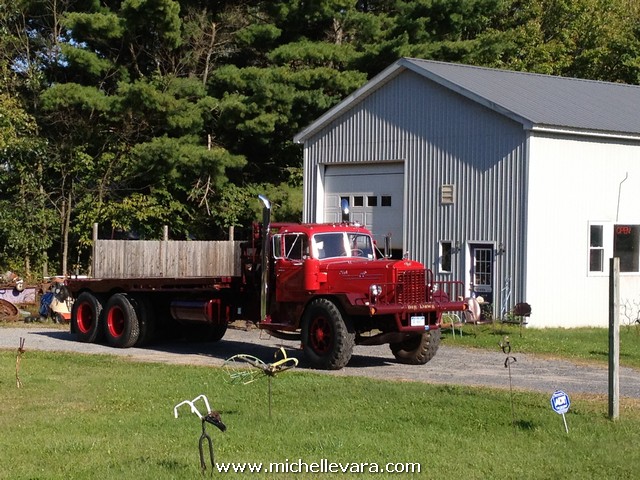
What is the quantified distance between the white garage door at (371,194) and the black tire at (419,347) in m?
10.1

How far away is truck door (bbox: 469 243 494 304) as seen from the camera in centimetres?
2669

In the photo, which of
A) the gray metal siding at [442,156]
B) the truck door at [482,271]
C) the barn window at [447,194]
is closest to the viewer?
the gray metal siding at [442,156]

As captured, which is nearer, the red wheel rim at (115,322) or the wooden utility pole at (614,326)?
the wooden utility pole at (614,326)

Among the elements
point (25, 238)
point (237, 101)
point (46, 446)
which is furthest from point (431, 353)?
point (25, 238)

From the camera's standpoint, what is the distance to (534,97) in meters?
28.8

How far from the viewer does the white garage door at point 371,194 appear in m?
29.1

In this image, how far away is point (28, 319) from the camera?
28.0m

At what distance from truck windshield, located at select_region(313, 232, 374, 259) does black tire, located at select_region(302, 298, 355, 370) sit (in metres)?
1.07

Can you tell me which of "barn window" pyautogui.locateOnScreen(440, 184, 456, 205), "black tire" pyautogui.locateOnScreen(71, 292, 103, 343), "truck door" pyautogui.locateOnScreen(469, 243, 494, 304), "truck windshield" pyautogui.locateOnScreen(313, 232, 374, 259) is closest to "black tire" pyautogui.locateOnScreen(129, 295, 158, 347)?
"black tire" pyautogui.locateOnScreen(71, 292, 103, 343)

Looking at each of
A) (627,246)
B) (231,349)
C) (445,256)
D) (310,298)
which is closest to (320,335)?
(310,298)

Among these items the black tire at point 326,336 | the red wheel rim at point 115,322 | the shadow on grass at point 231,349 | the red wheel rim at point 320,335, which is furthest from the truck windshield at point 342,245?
the red wheel rim at point 115,322

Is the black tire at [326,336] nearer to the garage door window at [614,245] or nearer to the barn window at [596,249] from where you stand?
the garage door window at [614,245]

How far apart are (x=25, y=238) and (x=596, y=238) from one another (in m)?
17.5

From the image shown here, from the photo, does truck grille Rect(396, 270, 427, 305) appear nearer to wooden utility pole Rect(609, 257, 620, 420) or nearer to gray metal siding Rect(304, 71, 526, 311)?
wooden utility pole Rect(609, 257, 620, 420)
